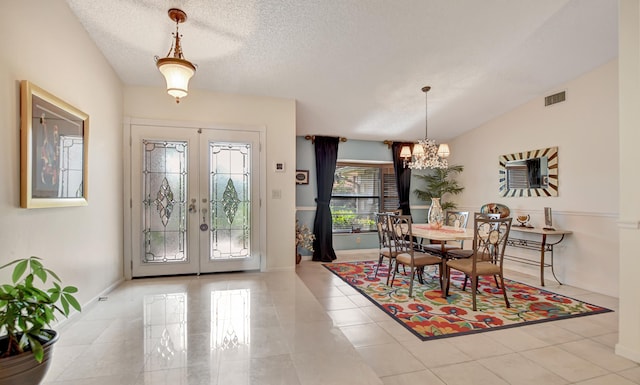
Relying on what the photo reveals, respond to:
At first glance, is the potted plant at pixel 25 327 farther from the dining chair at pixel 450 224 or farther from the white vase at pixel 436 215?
the white vase at pixel 436 215

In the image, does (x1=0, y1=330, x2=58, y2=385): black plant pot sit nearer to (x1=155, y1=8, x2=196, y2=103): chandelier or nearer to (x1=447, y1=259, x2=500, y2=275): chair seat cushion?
(x1=155, y1=8, x2=196, y2=103): chandelier

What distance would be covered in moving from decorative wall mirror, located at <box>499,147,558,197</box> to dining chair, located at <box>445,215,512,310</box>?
1723mm

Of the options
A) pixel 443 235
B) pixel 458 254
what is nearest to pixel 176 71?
pixel 443 235

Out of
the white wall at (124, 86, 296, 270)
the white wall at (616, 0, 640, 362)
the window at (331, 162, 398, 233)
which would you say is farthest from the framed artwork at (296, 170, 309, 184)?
the white wall at (616, 0, 640, 362)

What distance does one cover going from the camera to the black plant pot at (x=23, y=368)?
52.8 inches

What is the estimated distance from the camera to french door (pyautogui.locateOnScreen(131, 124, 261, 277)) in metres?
3.96

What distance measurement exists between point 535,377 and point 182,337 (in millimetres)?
2531

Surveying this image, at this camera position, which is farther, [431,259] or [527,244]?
[527,244]

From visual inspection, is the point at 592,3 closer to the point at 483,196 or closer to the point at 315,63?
the point at 315,63

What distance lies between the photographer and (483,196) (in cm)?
553

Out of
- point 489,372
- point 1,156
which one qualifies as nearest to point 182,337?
point 1,156

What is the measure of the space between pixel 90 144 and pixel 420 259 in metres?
3.85

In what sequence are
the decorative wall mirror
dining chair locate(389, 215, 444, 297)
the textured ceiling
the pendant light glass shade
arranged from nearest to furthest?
the pendant light glass shade < the textured ceiling < dining chair locate(389, 215, 444, 297) < the decorative wall mirror

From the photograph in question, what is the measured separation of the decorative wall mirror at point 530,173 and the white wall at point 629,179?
7.71 feet
